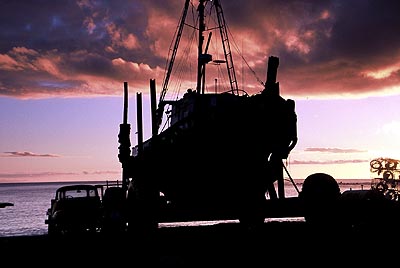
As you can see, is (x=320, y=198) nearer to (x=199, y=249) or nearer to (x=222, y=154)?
(x=199, y=249)

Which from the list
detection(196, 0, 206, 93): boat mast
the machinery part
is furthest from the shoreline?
detection(196, 0, 206, 93): boat mast

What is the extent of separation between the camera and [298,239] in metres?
14.7

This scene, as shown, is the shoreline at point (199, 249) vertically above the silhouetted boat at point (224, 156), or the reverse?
the silhouetted boat at point (224, 156)

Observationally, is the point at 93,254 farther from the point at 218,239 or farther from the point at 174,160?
the point at 174,160

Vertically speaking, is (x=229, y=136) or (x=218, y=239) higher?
(x=229, y=136)

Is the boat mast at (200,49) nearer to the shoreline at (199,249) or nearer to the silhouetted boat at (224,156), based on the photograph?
the silhouetted boat at (224,156)

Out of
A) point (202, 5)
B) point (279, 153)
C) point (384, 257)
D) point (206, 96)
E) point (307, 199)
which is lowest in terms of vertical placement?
point (384, 257)

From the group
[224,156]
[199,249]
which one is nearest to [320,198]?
[199,249]

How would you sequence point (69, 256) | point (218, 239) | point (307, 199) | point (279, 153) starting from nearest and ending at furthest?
point (307, 199) → point (69, 256) → point (218, 239) → point (279, 153)

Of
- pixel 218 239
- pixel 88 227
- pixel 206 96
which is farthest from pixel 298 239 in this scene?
pixel 88 227

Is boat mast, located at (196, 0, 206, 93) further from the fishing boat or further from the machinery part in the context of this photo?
the machinery part

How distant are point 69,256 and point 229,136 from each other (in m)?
9.59

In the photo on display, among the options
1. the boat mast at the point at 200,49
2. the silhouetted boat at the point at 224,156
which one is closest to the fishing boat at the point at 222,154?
the silhouetted boat at the point at 224,156

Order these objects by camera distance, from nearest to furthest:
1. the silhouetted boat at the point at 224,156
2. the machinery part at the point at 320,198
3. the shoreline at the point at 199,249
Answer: the machinery part at the point at 320,198
the shoreline at the point at 199,249
the silhouetted boat at the point at 224,156
